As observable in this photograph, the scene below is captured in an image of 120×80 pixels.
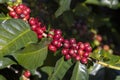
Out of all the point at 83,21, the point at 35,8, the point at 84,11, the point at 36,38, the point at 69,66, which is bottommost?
the point at 83,21

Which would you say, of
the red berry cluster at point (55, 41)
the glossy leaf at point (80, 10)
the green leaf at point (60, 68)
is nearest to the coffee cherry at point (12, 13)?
the red berry cluster at point (55, 41)

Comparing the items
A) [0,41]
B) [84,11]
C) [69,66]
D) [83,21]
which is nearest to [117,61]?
[69,66]

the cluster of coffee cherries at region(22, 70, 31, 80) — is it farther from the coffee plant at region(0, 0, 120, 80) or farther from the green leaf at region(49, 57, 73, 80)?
the green leaf at region(49, 57, 73, 80)

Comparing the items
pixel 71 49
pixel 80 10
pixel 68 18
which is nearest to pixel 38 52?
pixel 71 49

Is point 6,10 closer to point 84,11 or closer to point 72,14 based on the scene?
point 72,14

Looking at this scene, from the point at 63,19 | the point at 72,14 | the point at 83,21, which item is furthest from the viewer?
the point at 83,21

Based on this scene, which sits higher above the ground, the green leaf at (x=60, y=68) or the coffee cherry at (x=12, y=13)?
the coffee cherry at (x=12, y=13)

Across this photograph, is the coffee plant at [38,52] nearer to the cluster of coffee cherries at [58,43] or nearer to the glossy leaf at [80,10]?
the cluster of coffee cherries at [58,43]
